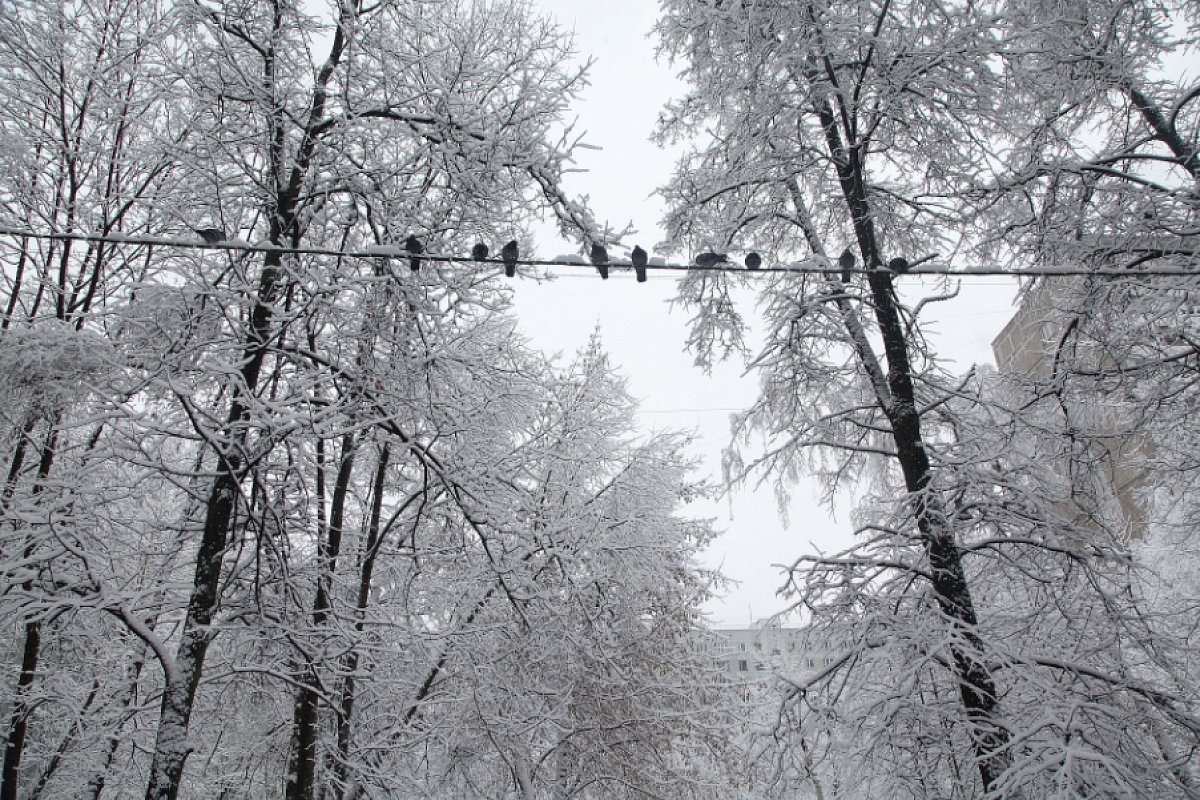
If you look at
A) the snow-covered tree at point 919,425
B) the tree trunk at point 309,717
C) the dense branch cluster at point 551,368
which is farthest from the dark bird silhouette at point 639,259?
the tree trunk at point 309,717

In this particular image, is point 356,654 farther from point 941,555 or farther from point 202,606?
point 941,555

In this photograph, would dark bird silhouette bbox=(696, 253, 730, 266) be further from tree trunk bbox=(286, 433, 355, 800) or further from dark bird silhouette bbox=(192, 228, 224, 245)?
tree trunk bbox=(286, 433, 355, 800)

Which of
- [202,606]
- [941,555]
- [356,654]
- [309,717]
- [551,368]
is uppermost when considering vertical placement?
[551,368]

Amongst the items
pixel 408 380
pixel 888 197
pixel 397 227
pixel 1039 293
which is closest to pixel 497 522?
pixel 408 380

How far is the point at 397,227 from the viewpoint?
4.47 metres

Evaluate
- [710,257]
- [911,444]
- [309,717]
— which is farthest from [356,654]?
[911,444]

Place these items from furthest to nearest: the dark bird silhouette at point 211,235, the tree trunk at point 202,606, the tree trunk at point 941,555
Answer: the tree trunk at point 202,606
the tree trunk at point 941,555
the dark bird silhouette at point 211,235

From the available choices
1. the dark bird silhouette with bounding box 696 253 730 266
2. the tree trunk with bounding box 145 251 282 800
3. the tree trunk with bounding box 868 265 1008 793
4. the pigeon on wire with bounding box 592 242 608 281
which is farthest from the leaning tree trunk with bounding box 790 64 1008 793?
the tree trunk with bounding box 145 251 282 800

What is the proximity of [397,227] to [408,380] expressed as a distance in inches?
44.5

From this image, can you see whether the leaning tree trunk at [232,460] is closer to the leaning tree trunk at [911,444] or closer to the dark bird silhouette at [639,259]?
the dark bird silhouette at [639,259]

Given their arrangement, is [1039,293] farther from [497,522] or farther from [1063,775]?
[497,522]

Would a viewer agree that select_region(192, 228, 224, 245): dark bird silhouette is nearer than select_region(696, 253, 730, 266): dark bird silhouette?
Yes

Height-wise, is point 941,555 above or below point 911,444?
below

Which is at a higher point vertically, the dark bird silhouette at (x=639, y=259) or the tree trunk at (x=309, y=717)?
the dark bird silhouette at (x=639, y=259)
